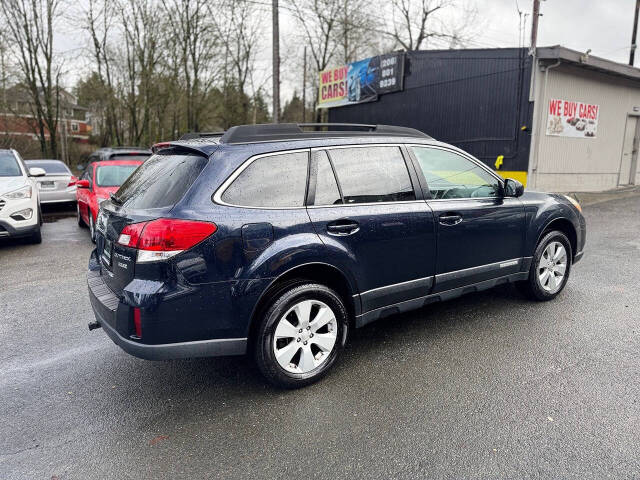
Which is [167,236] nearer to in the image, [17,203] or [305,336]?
[305,336]

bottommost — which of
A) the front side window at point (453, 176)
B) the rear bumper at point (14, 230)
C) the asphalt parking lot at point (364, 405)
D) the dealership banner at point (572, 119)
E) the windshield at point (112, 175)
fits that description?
the asphalt parking lot at point (364, 405)

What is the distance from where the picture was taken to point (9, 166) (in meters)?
7.94

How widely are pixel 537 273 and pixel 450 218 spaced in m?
1.49

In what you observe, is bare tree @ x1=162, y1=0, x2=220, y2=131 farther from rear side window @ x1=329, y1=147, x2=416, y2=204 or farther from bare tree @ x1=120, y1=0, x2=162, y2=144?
rear side window @ x1=329, y1=147, x2=416, y2=204

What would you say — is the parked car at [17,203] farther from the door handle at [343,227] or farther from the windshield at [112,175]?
the door handle at [343,227]

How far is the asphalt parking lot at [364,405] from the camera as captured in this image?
2.46 meters

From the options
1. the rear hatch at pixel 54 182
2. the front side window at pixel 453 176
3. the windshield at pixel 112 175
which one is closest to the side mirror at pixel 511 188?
the front side window at pixel 453 176

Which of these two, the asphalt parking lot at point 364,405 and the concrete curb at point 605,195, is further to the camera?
the concrete curb at point 605,195

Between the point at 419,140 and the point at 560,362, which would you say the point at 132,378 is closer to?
the point at 419,140

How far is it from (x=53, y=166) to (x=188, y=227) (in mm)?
11667

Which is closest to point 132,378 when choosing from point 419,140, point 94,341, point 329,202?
point 94,341

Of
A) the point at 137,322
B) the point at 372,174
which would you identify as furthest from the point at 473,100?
the point at 137,322

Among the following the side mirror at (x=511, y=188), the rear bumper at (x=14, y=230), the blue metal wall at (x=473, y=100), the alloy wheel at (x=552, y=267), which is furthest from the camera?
the blue metal wall at (x=473, y=100)

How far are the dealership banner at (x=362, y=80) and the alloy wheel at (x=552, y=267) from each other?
44.0ft
